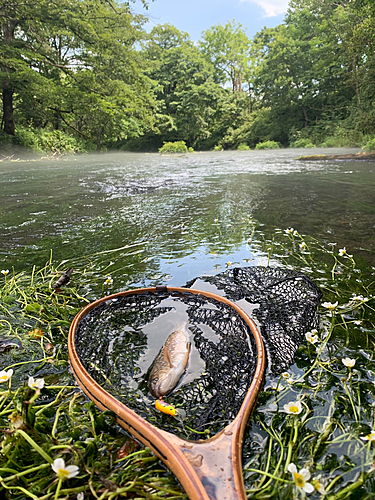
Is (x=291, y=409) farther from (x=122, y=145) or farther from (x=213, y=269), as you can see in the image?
(x=122, y=145)

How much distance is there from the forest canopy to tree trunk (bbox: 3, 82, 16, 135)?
6cm

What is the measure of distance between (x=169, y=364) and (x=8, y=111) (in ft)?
72.8

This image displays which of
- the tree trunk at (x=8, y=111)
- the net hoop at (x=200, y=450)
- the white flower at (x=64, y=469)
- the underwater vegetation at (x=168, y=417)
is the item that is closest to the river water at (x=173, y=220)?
the underwater vegetation at (x=168, y=417)

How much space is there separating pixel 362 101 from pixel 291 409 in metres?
24.9

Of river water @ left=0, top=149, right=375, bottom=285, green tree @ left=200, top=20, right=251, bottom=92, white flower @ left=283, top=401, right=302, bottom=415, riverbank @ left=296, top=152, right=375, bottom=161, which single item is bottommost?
white flower @ left=283, top=401, right=302, bottom=415

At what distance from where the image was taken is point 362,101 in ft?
65.2

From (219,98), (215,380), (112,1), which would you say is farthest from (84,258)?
(219,98)

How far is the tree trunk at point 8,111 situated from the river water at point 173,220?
13.8 meters

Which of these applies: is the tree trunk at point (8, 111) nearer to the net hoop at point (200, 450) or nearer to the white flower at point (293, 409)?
the net hoop at point (200, 450)

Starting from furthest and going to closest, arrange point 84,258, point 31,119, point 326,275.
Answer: point 31,119, point 84,258, point 326,275

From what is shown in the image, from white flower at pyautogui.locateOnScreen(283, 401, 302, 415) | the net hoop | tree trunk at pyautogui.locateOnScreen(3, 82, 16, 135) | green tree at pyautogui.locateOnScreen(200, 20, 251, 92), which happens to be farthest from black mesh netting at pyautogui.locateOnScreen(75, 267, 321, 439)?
green tree at pyautogui.locateOnScreen(200, 20, 251, 92)

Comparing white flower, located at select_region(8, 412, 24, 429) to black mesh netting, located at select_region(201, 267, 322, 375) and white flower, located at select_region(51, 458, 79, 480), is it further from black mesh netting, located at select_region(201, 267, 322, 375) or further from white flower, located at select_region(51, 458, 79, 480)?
black mesh netting, located at select_region(201, 267, 322, 375)

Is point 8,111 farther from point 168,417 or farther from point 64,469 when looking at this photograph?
point 64,469

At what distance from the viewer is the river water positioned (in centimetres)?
300
